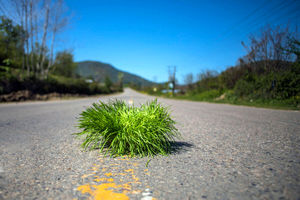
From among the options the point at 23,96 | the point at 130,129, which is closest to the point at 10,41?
the point at 23,96

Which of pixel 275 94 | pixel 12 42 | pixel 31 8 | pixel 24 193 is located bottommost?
pixel 24 193

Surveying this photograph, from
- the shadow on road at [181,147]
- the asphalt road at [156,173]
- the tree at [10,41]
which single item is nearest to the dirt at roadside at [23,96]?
the tree at [10,41]

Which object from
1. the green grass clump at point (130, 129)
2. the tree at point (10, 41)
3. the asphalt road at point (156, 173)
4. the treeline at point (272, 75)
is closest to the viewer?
the asphalt road at point (156, 173)

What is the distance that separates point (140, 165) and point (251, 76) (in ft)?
54.4

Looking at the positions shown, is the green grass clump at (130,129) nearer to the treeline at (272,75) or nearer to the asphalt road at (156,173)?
the asphalt road at (156,173)

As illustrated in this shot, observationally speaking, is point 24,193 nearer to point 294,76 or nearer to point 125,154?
point 125,154

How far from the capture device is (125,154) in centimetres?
252

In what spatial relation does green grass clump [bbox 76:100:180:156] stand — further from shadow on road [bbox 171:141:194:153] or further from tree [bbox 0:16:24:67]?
tree [bbox 0:16:24:67]

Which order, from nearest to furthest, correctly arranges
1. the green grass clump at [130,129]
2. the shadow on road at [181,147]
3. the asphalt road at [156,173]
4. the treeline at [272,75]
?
the asphalt road at [156,173]
the green grass clump at [130,129]
the shadow on road at [181,147]
the treeline at [272,75]

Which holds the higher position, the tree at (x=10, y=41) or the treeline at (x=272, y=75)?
the tree at (x=10, y=41)

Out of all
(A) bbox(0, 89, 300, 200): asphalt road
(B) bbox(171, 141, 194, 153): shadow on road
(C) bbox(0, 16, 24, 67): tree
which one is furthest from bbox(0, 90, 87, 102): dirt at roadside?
(B) bbox(171, 141, 194, 153): shadow on road

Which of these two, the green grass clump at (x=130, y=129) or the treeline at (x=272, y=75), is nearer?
the green grass clump at (x=130, y=129)

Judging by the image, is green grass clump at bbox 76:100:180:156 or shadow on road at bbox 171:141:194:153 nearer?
green grass clump at bbox 76:100:180:156

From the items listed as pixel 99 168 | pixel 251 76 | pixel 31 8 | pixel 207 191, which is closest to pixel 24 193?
pixel 99 168
